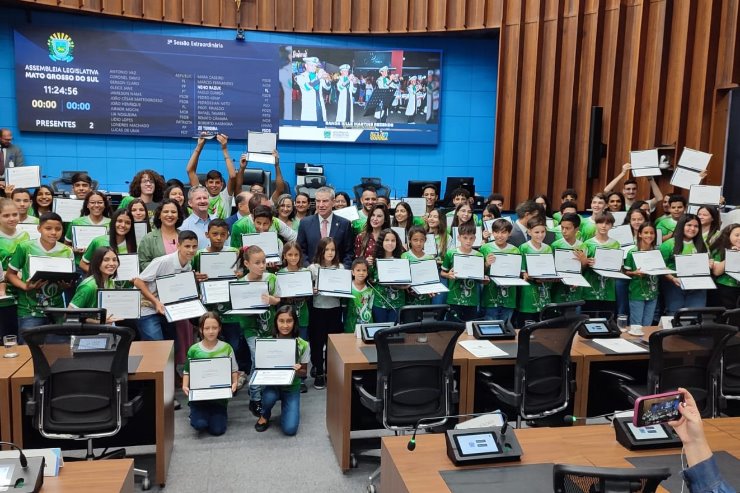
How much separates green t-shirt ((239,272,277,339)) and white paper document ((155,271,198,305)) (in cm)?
49

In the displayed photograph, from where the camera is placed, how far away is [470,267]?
5770 mm

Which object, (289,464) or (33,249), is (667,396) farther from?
(33,249)

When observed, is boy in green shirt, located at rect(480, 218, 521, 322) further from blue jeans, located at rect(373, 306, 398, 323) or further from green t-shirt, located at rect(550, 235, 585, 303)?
blue jeans, located at rect(373, 306, 398, 323)

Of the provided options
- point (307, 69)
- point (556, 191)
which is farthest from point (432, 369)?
point (307, 69)

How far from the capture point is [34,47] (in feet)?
33.1

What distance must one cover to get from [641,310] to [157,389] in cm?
487

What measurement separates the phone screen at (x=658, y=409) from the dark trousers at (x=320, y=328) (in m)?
3.73

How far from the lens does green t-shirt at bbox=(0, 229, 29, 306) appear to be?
16.3 ft

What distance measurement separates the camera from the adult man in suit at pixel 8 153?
9.79m

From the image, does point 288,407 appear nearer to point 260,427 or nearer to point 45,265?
point 260,427

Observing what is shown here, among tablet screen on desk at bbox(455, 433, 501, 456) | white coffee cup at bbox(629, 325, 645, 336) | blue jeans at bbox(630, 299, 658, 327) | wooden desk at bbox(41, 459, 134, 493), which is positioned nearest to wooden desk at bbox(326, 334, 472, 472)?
tablet screen on desk at bbox(455, 433, 501, 456)

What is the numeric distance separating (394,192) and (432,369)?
829cm

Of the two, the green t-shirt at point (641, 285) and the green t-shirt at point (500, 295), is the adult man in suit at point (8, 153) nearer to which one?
the green t-shirt at point (500, 295)

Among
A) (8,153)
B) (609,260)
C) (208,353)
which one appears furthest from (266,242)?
(8,153)
